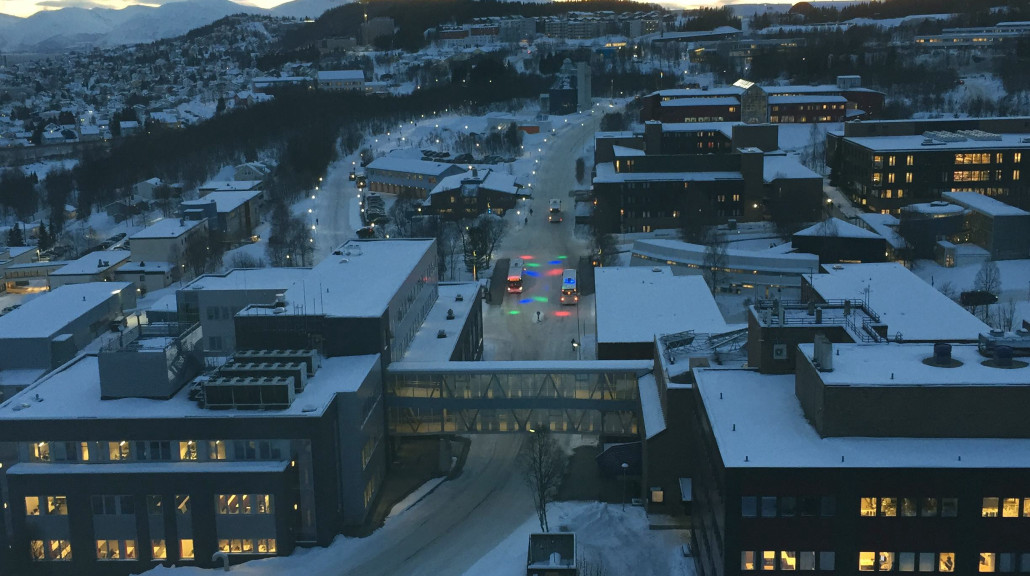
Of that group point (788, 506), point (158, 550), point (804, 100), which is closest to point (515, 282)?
point (158, 550)

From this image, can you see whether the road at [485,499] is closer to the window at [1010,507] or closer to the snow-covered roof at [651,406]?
the snow-covered roof at [651,406]

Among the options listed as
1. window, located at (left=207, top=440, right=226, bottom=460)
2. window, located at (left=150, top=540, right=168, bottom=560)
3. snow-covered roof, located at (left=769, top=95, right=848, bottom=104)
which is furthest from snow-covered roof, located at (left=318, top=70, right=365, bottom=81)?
window, located at (left=150, top=540, right=168, bottom=560)

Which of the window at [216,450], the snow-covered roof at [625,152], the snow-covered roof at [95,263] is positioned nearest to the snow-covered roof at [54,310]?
the snow-covered roof at [95,263]

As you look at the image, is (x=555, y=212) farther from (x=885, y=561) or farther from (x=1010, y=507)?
(x=1010, y=507)

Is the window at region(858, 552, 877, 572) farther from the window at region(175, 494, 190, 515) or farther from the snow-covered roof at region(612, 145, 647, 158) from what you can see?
the snow-covered roof at region(612, 145, 647, 158)

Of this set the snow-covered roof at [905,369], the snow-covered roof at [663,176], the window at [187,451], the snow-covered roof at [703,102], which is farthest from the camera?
the snow-covered roof at [703,102]
